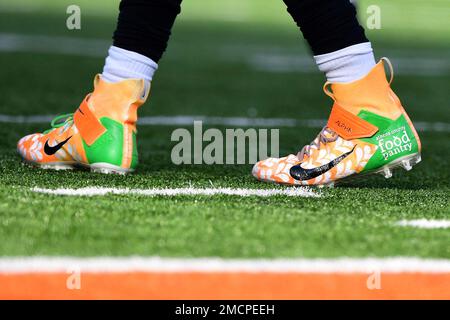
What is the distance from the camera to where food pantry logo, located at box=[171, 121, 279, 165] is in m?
3.37

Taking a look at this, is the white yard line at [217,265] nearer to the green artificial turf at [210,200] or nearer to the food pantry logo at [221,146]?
the green artificial turf at [210,200]

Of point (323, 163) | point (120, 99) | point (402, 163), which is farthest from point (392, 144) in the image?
point (120, 99)

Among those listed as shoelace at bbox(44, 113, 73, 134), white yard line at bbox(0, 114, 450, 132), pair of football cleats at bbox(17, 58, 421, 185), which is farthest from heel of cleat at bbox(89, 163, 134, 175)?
white yard line at bbox(0, 114, 450, 132)

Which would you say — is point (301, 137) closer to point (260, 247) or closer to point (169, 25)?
point (169, 25)

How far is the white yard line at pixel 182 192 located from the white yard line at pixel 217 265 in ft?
2.02

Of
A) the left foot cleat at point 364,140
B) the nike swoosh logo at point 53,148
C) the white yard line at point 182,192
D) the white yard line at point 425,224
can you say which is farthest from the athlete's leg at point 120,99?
the white yard line at point 425,224

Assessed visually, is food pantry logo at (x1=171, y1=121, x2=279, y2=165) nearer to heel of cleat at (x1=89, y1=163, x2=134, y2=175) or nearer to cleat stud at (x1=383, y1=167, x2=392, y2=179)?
heel of cleat at (x1=89, y1=163, x2=134, y2=175)

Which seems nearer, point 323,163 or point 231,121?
point 323,163

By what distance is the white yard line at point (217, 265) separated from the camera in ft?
6.05

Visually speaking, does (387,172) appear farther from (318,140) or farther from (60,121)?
(60,121)

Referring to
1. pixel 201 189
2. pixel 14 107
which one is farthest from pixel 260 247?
pixel 14 107

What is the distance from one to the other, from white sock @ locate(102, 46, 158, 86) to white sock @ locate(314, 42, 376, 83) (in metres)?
0.54

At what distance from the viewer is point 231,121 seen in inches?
175

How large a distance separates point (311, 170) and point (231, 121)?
1615mm
